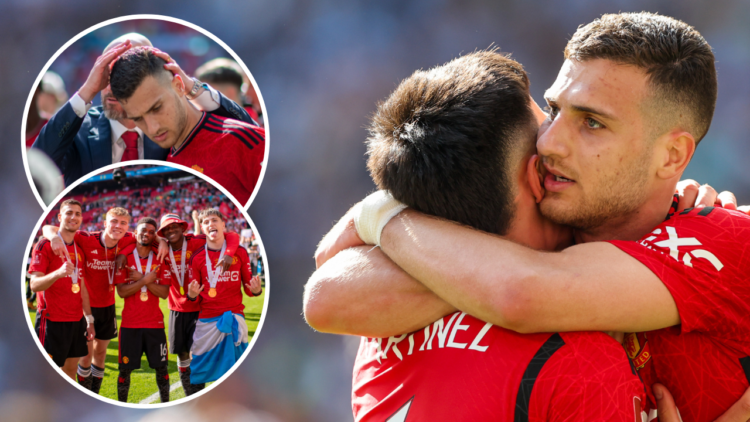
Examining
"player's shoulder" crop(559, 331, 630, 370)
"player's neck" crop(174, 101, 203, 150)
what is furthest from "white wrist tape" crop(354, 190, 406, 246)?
"player's neck" crop(174, 101, 203, 150)

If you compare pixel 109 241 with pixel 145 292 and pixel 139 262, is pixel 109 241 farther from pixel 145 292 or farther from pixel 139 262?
pixel 145 292

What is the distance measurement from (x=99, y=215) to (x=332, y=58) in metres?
4.00

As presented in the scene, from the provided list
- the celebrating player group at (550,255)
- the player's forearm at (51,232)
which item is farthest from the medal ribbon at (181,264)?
the celebrating player group at (550,255)

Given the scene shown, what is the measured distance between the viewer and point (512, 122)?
1.62m

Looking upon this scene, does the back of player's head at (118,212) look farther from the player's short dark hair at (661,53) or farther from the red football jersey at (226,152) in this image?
the player's short dark hair at (661,53)

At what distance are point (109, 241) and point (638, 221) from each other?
9.53 ft

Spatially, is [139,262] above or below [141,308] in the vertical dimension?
above

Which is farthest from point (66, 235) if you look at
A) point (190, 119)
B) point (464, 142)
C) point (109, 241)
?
point (464, 142)

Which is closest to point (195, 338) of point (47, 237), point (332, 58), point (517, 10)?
point (47, 237)

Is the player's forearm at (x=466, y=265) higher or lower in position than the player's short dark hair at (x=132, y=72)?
lower

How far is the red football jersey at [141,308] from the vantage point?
3.41 meters

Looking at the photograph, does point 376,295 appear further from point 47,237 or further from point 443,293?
point 47,237

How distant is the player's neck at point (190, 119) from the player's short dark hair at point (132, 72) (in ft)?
0.75

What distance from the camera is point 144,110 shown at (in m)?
2.87
